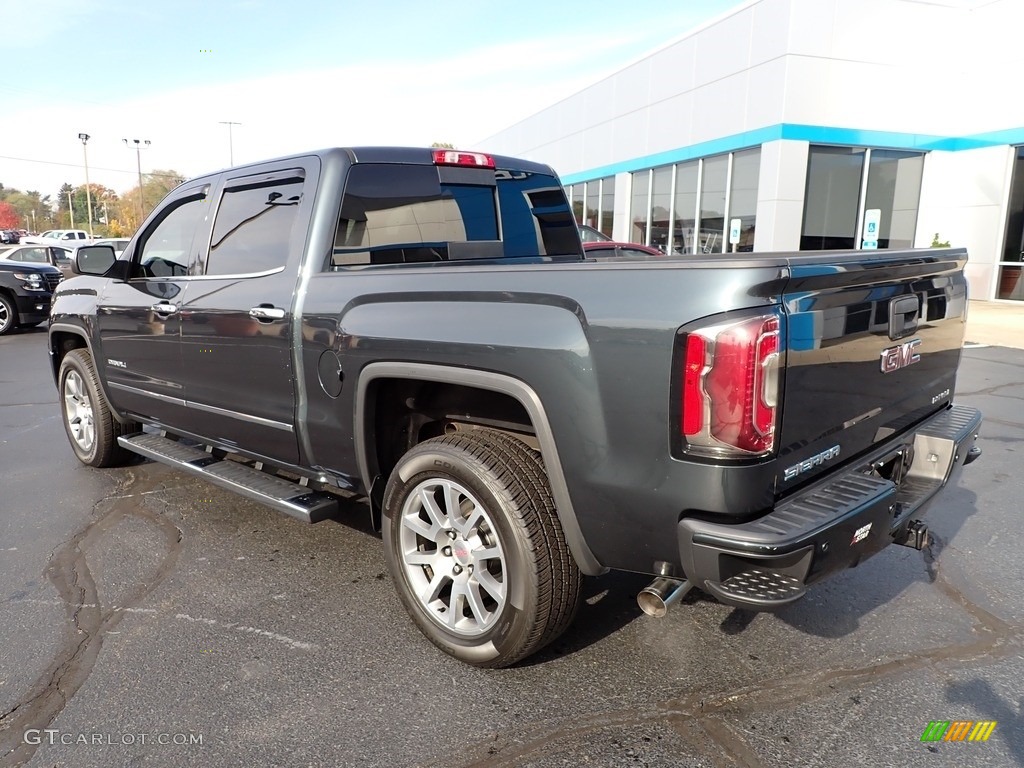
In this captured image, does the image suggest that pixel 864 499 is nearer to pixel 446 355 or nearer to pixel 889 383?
pixel 889 383

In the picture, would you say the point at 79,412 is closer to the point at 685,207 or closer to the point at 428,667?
the point at 428,667

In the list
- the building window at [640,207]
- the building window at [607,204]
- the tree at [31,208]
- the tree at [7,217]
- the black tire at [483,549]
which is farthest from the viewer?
the tree at [31,208]

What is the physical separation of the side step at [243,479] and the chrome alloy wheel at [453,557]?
1.87 ft

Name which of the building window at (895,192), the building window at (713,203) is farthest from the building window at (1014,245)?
the building window at (713,203)

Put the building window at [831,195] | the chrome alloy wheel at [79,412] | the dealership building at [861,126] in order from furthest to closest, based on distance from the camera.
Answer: the building window at [831,195], the dealership building at [861,126], the chrome alloy wheel at [79,412]

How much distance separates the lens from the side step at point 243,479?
338 centimetres

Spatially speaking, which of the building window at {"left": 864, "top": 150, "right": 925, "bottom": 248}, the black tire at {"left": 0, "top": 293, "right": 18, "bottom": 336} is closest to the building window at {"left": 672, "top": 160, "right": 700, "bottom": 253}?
the building window at {"left": 864, "top": 150, "right": 925, "bottom": 248}

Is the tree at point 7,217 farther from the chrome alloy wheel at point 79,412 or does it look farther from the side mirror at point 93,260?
the side mirror at point 93,260

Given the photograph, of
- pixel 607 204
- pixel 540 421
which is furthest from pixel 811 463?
pixel 607 204

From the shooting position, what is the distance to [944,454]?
3016mm

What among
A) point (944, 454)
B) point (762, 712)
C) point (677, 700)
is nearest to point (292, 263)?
point (677, 700)

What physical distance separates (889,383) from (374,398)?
2010 millimetres

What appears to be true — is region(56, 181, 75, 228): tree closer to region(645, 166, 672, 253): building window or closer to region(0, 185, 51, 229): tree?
region(0, 185, 51, 229): tree

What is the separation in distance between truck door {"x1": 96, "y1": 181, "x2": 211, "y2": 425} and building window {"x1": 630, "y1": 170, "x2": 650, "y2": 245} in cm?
1966
